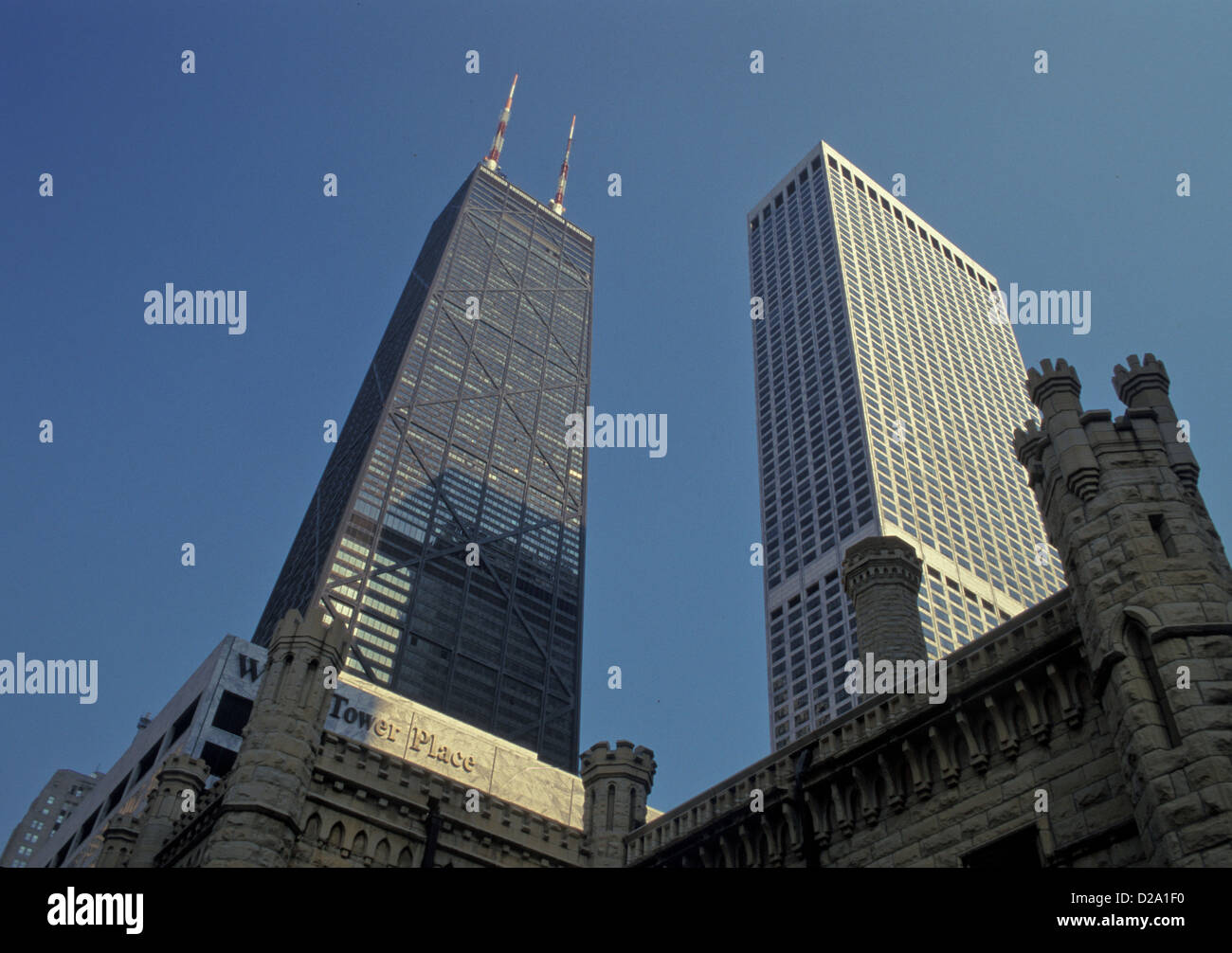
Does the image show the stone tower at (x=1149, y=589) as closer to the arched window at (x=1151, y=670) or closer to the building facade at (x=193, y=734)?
the arched window at (x=1151, y=670)

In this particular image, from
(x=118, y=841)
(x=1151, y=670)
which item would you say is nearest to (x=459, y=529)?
(x=118, y=841)

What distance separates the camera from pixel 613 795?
3017 centimetres

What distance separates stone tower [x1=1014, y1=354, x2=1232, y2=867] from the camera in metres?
16.5

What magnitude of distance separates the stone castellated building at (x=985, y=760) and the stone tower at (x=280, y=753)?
5 centimetres

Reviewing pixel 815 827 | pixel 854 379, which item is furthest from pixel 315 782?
pixel 854 379

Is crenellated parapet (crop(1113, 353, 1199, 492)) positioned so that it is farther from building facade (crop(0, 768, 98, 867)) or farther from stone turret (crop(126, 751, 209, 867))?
building facade (crop(0, 768, 98, 867))

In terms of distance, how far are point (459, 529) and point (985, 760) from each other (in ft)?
463

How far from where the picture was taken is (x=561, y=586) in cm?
16850

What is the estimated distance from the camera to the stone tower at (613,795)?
28844mm

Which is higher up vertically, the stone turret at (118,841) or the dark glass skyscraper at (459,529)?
the dark glass skyscraper at (459,529)

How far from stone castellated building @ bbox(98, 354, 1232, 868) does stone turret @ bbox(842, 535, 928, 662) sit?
1.43 ft

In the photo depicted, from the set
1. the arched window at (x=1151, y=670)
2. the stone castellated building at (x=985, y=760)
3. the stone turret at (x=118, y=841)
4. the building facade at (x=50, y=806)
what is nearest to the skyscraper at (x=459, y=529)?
the building facade at (x=50, y=806)

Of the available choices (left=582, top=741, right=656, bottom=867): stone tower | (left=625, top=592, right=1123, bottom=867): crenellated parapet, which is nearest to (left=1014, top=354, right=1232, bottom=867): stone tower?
(left=625, top=592, right=1123, bottom=867): crenellated parapet
